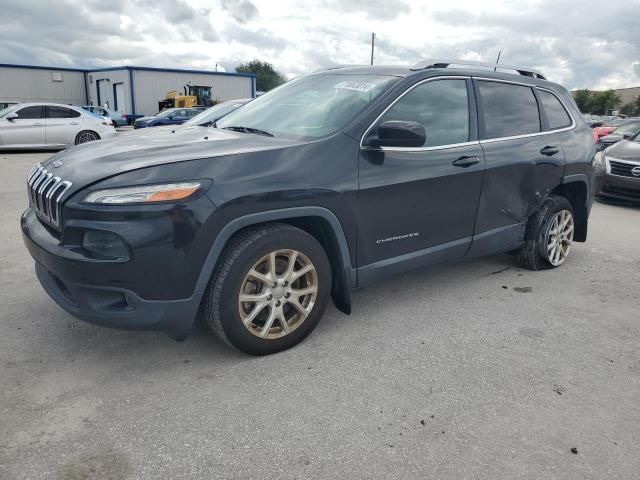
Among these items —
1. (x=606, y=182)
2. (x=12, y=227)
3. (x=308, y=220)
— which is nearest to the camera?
(x=308, y=220)

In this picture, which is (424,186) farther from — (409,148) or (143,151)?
(143,151)

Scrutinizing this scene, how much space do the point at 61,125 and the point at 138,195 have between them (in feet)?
43.6

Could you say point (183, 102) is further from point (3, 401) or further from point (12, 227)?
point (3, 401)

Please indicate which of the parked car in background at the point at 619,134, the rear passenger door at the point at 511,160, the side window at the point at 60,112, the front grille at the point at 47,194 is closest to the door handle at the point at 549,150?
the rear passenger door at the point at 511,160

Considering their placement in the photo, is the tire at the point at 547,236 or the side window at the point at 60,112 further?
the side window at the point at 60,112

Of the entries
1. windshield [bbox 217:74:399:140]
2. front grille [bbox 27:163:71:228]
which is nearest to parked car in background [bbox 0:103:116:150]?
windshield [bbox 217:74:399:140]

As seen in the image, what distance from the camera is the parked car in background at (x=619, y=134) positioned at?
11.7 m

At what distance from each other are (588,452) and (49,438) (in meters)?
2.40

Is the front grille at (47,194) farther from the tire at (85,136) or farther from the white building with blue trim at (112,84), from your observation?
the white building with blue trim at (112,84)

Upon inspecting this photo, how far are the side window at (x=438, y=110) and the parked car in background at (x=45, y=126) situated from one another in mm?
11766

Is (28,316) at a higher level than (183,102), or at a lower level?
lower

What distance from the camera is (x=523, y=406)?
2.65m

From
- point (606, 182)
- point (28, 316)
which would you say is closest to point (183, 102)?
point (606, 182)

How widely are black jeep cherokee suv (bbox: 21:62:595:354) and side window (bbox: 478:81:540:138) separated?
0.06ft
